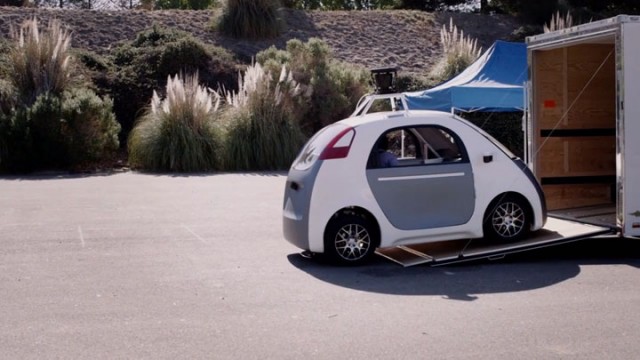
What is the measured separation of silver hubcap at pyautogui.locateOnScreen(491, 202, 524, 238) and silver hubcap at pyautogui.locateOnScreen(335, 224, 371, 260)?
5.05ft

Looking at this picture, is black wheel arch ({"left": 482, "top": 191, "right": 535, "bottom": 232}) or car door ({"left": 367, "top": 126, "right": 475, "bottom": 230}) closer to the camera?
car door ({"left": 367, "top": 126, "right": 475, "bottom": 230})

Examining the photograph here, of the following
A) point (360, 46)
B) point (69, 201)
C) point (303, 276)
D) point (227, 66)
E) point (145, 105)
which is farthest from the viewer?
point (360, 46)

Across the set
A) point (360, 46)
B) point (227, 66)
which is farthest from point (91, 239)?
point (360, 46)

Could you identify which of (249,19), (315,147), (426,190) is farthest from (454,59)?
(426,190)

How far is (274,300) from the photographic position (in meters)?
8.45

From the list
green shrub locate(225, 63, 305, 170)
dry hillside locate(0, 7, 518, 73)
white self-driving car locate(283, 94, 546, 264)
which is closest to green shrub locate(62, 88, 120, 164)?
green shrub locate(225, 63, 305, 170)

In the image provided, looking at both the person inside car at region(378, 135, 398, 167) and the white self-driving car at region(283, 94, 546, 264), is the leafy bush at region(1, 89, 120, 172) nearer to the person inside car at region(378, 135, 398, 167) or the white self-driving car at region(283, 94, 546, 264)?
the white self-driving car at region(283, 94, 546, 264)

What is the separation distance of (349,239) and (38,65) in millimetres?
15002

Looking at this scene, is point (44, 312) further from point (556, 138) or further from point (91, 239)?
point (556, 138)

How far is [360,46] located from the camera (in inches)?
1292

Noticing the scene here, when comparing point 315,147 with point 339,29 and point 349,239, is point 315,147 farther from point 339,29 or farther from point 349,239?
point 339,29

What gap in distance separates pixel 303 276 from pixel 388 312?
1.82m

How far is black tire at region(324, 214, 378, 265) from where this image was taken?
9.91m

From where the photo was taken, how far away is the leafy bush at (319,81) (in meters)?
24.4
